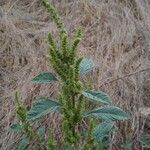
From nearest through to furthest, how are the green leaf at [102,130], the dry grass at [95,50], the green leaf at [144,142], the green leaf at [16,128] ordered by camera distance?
the green leaf at [102,130] → the green leaf at [16,128] → the green leaf at [144,142] → the dry grass at [95,50]

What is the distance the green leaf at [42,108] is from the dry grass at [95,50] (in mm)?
750

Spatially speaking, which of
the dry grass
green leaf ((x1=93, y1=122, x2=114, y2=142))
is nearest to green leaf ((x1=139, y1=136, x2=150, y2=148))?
the dry grass

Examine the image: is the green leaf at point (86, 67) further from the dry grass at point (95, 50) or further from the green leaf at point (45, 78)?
the dry grass at point (95, 50)

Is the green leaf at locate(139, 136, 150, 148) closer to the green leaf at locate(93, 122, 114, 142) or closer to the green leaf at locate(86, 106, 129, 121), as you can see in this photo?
the green leaf at locate(93, 122, 114, 142)

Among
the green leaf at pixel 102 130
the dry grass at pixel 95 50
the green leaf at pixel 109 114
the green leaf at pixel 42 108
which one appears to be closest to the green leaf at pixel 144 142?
the dry grass at pixel 95 50

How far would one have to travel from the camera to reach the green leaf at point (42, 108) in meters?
1.59

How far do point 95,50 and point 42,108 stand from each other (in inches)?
51.8

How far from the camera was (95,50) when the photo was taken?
2871 millimetres

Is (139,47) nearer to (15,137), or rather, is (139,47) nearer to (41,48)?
(41,48)

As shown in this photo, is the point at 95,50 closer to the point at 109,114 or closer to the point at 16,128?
the point at 16,128

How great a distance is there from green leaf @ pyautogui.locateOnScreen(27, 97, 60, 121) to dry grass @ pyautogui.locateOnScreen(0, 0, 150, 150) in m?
0.75

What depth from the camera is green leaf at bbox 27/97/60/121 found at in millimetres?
1589

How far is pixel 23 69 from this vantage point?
9.16ft

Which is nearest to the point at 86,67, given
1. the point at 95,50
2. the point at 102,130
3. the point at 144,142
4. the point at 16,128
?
the point at 102,130
